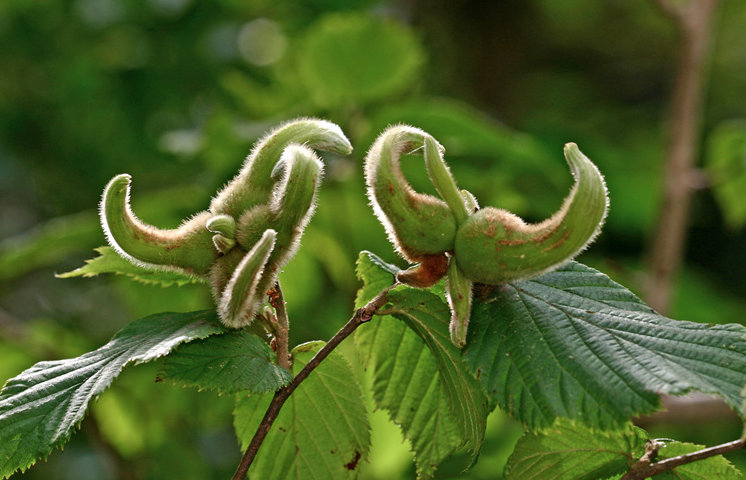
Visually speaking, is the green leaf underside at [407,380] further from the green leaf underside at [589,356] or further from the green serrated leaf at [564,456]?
the green leaf underside at [589,356]

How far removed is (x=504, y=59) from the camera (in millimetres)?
7293

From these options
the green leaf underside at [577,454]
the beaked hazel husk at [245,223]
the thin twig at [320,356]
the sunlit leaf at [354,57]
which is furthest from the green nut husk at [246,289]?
the sunlit leaf at [354,57]

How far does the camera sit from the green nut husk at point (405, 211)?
112 centimetres

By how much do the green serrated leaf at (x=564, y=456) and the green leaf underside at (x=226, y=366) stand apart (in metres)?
0.45

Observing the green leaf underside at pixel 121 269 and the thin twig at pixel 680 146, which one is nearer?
the green leaf underside at pixel 121 269

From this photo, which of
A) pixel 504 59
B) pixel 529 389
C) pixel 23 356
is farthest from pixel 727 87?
pixel 529 389

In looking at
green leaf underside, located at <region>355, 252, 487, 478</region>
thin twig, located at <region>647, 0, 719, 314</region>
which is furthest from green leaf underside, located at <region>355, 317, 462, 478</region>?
thin twig, located at <region>647, 0, 719, 314</region>

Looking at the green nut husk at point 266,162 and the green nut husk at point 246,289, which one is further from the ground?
the green nut husk at point 266,162

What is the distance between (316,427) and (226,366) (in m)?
0.35

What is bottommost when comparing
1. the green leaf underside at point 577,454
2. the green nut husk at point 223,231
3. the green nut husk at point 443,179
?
the green leaf underside at point 577,454

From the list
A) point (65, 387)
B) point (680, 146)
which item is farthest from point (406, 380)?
point (680, 146)

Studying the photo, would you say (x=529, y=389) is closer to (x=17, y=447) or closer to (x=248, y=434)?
(x=248, y=434)

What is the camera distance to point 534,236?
42.7 inches

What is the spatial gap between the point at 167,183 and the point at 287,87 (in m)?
1.35
